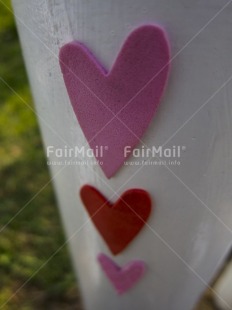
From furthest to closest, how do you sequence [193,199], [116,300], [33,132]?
[33,132] < [116,300] < [193,199]

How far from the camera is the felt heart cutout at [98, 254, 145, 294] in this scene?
0.77 metres

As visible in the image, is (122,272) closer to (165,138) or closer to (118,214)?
(118,214)

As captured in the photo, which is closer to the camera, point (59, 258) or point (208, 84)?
point (208, 84)

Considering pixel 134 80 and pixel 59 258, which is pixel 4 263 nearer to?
pixel 59 258

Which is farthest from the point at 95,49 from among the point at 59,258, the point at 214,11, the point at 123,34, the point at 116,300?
the point at 59,258

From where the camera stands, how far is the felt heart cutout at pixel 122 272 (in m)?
0.77

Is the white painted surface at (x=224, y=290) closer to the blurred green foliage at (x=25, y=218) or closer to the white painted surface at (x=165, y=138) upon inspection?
the white painted surface at (x=165, y=138)

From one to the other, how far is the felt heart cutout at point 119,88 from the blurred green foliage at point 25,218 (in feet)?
1.51

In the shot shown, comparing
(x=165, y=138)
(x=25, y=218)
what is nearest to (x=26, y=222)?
(x=25, y=218)

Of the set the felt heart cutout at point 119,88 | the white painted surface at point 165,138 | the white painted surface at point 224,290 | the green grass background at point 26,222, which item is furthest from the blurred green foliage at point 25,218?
the felt heart cutout at point 119,88

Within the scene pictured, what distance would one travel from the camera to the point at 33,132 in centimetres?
140

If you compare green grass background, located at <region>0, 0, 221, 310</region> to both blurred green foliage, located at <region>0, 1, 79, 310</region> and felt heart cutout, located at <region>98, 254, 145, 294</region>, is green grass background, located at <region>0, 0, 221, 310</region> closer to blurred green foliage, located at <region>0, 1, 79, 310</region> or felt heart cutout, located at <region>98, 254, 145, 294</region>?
blurred green foliage, located at <region>0, 1, 79, 310</region>

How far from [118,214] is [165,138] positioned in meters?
0.14

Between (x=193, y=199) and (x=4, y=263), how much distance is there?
1.75 ft
